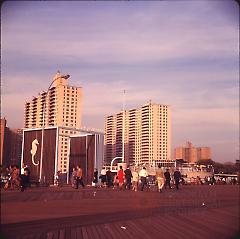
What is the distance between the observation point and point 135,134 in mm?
52750

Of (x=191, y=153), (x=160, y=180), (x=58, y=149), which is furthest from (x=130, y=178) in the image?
(x=191, y=153)

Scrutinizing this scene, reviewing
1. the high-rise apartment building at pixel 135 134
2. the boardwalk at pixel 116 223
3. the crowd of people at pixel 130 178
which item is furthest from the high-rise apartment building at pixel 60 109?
the boardwalk at pixel 116 223

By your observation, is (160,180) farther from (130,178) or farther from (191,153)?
(191,153)

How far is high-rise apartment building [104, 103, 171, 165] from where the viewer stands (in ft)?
153

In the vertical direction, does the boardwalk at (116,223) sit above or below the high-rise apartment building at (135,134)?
below

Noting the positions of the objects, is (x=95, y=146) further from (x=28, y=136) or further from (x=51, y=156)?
(x=28, y=136)

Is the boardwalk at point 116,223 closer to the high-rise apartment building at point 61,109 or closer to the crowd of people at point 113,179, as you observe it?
the crowd of people at point 113,179

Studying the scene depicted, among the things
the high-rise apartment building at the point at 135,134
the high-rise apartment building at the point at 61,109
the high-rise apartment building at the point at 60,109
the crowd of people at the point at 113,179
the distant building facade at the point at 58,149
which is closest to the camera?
the crowd of people at the point at 113,179

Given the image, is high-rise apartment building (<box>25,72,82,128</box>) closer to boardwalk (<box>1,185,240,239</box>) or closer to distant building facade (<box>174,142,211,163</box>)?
boardwalk (<box>1,185,240,239</box>)

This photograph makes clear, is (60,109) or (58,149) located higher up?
(60,109)

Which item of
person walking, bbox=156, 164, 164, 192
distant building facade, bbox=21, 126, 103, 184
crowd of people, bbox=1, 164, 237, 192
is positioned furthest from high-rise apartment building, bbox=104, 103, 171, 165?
person walking, bbox=156, 164, 164, 192

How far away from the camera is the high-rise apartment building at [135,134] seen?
46.7 m

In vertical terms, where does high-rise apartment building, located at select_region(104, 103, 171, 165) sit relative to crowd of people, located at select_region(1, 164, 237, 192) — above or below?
above

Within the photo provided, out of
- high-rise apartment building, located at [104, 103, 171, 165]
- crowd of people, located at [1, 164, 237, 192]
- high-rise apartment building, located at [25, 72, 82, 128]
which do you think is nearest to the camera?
crowd of people, located at [1, 164, 237, 192]
